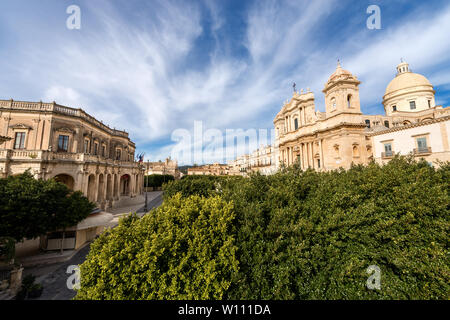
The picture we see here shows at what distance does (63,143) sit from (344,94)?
124ft

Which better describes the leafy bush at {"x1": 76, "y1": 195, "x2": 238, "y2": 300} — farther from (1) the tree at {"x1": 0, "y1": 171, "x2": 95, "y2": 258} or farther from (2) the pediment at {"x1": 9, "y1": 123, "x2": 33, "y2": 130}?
(2) the pediment at {"x1": 9, "y1": 123, "x2": 33, "y2": 130}

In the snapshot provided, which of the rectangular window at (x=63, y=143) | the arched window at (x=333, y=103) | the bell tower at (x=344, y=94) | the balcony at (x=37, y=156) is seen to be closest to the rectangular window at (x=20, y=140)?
the rectangular window at (x=63, y=143)

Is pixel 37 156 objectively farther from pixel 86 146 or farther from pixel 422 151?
pixel 422 151

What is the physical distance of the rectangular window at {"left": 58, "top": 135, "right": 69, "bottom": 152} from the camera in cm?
1952

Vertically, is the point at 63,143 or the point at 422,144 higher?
the point at 63,143

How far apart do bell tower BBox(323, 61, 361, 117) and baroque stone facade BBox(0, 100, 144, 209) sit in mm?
33738

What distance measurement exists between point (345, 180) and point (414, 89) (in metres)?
46.7

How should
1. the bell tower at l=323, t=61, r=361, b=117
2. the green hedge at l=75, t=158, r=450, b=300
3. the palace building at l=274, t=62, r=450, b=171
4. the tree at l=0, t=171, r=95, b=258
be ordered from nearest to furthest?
1. the green hedge at l=75, t=158, r=450, b=300
2. the tree at l=0, t=171, r=95, b=258
3. the palace building at l=274, t=62, r=450, b=171
4. the bell tower at l=323, t=61, r=361, b=117

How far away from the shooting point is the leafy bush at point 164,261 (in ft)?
12.4

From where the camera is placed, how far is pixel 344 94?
25922 millimetres

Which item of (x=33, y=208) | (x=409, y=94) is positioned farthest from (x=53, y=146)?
(x=409, y=94)

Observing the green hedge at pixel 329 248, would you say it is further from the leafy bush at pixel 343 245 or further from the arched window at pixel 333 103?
the arched window at pixel 333 103

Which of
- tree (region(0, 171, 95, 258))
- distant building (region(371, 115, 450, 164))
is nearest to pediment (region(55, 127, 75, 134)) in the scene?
tree (region(0, 171, 95, 258))

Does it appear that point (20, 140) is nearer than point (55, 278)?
No
